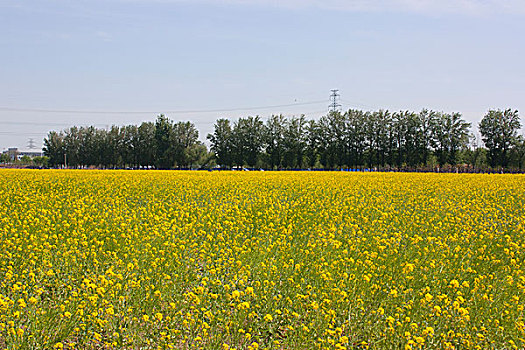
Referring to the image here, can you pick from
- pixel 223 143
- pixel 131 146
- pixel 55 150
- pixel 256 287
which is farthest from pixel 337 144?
pixel 256 287

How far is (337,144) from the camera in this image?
8162cm

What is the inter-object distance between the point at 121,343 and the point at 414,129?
80814 mm

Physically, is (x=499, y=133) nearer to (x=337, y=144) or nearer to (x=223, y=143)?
(x=337, y=144)

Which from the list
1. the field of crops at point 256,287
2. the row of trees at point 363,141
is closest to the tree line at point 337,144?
the row of trees at point 363,141

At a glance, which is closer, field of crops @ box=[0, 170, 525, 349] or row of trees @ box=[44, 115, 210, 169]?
field of crops @ box=[0, 170, 525, 349]

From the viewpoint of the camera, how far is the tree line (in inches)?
2963

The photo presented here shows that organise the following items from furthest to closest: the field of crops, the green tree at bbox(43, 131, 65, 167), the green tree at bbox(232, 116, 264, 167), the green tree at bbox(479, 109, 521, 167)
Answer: the green tree at bbox(43, 131, 65, 167) → the green tree at bbox(232, 116, 264, 167) → the green tree at bbox(479, 109, 521, 167) → the field of crops

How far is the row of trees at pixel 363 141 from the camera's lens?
247 feet

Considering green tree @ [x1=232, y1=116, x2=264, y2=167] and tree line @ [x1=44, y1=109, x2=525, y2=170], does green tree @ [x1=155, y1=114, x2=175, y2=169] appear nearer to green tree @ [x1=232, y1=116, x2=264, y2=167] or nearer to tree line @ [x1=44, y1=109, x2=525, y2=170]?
tree line @ [x1=44, y1=109, x2=525, y2=170]

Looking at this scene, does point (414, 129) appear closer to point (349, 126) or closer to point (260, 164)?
point (349, 126)

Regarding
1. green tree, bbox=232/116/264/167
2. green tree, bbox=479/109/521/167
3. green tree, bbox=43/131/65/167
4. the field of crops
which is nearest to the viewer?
the field of crops

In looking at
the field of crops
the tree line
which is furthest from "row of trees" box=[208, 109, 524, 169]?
the field of crops

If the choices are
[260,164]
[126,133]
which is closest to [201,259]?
[260,164]

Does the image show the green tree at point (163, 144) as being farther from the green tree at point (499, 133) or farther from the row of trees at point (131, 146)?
the green tree at point (499, 133)
